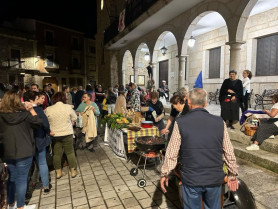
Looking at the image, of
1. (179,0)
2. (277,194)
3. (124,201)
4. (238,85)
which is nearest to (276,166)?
(277,194)

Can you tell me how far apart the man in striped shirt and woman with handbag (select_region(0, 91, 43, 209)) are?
2203mm

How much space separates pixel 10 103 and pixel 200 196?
2.78 metres

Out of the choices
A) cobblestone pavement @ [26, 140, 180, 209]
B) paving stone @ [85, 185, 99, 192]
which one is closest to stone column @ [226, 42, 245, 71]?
cobblestone pavement @ [26, 140, 180, 209]

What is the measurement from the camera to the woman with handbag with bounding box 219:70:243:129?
5.79m

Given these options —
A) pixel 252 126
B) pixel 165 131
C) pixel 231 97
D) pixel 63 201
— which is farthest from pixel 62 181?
pixel 231 97

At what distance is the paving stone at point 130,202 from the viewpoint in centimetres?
327

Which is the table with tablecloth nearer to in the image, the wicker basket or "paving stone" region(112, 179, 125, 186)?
"paving stone" region(112, 179, 125, 186)

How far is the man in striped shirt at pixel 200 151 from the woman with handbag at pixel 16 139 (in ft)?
7.23

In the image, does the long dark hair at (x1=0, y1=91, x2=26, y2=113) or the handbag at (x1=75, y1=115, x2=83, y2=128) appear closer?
the long dark hair at (x1=0, y1=91, x2=26, y2=113)

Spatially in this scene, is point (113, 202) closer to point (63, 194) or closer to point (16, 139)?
point (63, 194)

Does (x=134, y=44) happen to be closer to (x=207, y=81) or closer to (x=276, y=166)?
(x=207, y=81)

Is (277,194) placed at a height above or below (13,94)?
below

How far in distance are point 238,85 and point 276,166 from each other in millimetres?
2536

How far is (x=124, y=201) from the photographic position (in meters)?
3.40
